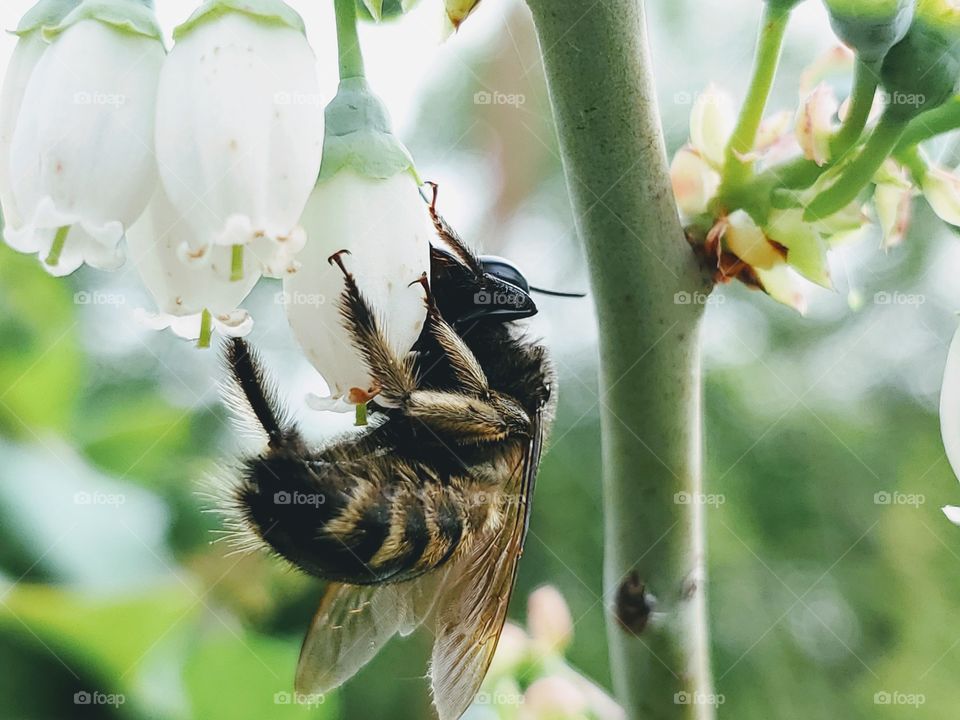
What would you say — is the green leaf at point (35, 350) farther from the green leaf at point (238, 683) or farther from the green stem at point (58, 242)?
the green stem at point (58, 242)

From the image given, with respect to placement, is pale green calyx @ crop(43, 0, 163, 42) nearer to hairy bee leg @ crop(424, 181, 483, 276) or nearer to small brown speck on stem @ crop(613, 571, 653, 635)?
hairy bee leg @ crop(424, 181, 483, 276)

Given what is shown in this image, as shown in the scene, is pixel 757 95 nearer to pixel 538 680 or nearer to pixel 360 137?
pixel 360 137

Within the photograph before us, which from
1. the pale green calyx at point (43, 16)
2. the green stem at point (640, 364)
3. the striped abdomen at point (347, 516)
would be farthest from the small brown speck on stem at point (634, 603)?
the pale green calyx at point (43, 16)

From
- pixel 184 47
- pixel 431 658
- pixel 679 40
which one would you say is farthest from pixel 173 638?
pixel 679 40

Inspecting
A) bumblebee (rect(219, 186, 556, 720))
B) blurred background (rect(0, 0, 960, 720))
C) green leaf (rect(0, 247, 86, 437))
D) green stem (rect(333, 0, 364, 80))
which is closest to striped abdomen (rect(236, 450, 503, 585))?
bumblebee (rect(219, 186, 556, 720))

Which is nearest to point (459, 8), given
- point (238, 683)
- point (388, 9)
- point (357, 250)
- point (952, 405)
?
point (388, 9)

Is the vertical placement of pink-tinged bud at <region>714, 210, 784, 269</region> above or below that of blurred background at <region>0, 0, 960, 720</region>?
above

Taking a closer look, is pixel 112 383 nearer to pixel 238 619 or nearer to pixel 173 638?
pixel 238 619
